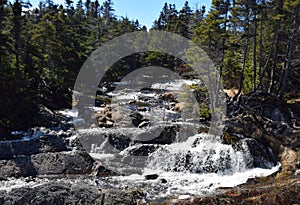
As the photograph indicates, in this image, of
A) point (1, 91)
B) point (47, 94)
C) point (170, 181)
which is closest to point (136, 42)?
point (47, 94)

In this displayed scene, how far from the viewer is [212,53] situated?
945 inches

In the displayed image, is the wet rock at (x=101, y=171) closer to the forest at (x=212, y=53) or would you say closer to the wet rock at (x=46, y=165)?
the wet rock at (x=46, y=165)

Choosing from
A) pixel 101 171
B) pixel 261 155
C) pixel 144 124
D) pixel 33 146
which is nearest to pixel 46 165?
pixel 101 171

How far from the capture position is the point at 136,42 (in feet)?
168

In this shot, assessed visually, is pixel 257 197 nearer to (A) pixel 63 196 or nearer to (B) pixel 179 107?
(A) pixel 63 196

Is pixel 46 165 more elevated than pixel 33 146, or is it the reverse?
pixel 33 146

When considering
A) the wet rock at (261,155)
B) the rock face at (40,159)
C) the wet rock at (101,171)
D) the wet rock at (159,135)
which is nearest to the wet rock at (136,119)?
the wet rock at (159,135)

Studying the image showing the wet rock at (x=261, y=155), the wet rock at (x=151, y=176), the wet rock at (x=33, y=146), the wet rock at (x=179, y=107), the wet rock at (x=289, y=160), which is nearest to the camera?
the wet rock at (x=289, y=160)

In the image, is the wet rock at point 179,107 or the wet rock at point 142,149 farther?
the wet rock at point 179,107

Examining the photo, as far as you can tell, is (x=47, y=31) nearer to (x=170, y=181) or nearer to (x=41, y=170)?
(x=41, y=170)

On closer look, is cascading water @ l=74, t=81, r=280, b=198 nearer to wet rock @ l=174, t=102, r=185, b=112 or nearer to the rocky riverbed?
the rocky riverbed

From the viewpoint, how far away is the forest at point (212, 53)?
74.4ft

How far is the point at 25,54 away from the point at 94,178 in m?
18.8

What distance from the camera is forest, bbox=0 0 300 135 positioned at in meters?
22.7
